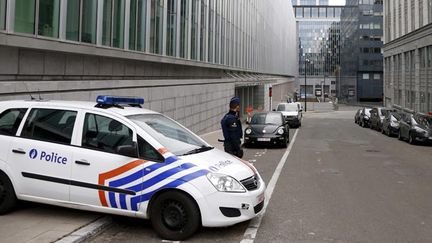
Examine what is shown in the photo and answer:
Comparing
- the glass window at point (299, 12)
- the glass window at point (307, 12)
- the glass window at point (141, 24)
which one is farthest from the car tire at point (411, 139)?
the glass window at point (299, 12)

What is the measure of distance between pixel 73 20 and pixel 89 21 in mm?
761

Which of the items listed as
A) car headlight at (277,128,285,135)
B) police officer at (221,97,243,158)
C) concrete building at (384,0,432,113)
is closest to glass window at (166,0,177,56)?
car headlight at (277,128,285,135)

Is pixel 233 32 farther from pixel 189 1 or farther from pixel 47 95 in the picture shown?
pixel 47 95

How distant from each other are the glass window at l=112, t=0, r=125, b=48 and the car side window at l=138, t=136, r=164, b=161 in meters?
7.73

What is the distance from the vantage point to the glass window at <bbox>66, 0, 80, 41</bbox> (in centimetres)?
1041

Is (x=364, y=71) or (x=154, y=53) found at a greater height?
Answer: (x=364, y=71)

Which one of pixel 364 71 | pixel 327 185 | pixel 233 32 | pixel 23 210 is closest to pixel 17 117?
pixel 23 210

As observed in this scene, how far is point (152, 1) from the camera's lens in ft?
51.4

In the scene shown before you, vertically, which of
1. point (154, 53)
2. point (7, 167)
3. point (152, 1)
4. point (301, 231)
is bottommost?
point (301, 231)

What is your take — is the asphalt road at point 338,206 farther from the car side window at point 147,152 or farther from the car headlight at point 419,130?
the car headlight at point 419,130

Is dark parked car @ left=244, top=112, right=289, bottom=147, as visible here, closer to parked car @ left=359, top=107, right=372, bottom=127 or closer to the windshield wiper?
the windshield wiper

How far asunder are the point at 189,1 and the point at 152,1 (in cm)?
507

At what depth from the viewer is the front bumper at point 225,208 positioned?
5391mm

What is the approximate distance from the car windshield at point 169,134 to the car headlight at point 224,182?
24.6 inches
